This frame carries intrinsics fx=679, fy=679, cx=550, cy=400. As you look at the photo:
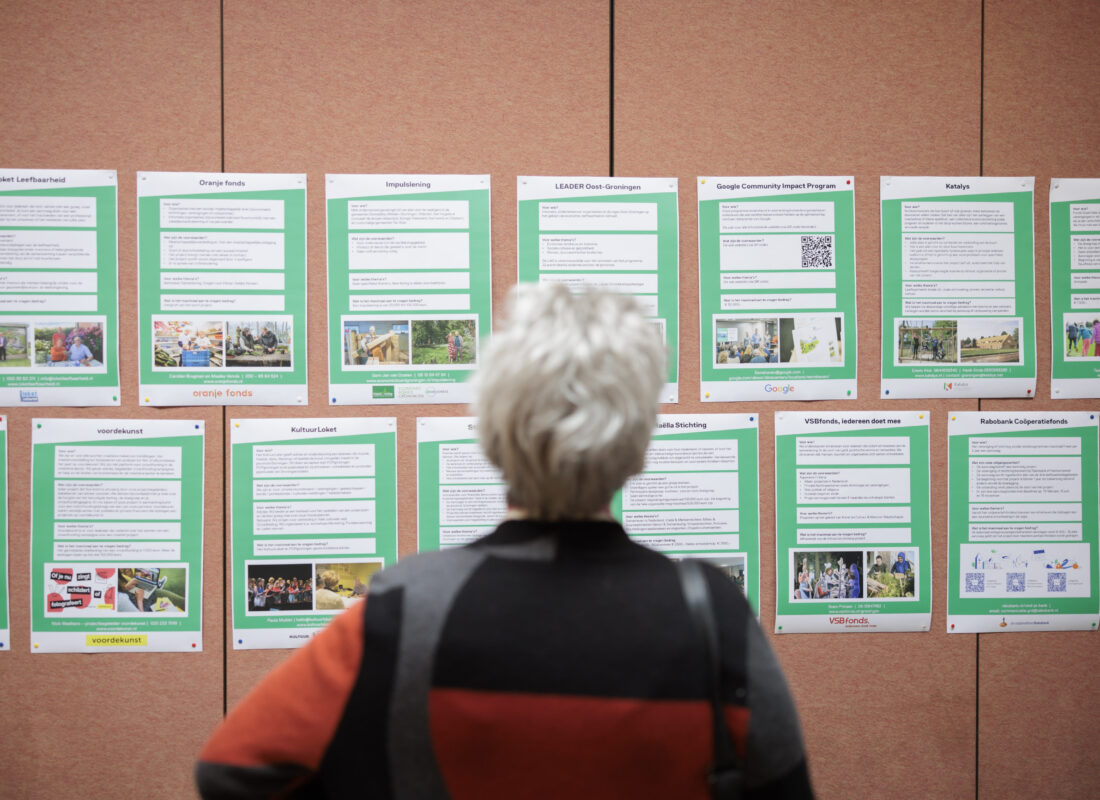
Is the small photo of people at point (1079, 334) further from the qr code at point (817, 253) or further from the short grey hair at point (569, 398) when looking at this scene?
the short grey hair at point (569, 398)

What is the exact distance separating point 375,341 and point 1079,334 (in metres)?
1.93

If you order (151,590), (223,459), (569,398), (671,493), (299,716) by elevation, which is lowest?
(151,590)

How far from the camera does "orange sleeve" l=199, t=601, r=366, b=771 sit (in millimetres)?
761

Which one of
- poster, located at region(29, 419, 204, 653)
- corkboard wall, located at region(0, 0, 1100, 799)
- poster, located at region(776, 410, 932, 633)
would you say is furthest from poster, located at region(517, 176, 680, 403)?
poster, located at region(29, 419, 204, 653)

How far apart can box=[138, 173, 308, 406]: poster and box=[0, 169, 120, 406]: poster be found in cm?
9

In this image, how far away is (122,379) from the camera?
69.4 inches

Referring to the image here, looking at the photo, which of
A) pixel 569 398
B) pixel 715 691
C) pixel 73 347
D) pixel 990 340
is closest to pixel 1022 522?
pixel 990 340

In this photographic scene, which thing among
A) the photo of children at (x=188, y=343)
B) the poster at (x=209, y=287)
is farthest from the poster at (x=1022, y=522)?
the photo of children at (x=188, y=343)

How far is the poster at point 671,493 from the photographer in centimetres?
178

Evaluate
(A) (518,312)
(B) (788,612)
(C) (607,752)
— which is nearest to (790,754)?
(C) (607,752)

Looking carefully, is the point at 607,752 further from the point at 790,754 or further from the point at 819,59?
the point at 819,59

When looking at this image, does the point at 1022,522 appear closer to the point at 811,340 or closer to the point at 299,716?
the point at 811,340

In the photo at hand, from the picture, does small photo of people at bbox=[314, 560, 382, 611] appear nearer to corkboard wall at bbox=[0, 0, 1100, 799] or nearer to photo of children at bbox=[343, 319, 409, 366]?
corkboard wall at bbox=[0, 0, 1100, 799]

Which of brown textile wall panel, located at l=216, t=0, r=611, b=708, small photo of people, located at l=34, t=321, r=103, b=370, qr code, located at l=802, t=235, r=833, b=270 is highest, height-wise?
brown textile wall panel, located at l=216, t=0, r=611, b=708
